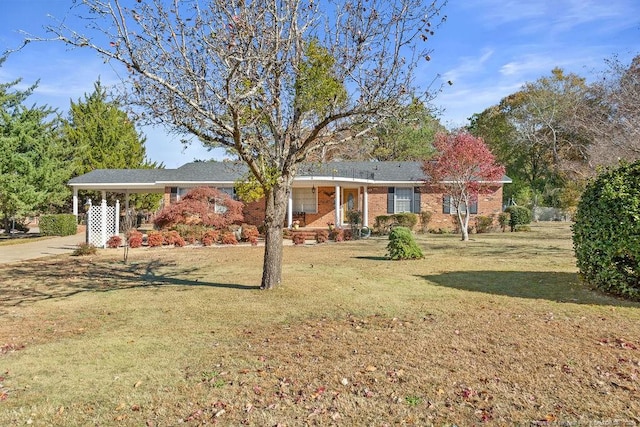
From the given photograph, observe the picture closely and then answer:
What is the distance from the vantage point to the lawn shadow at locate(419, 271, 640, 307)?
24.1 ft

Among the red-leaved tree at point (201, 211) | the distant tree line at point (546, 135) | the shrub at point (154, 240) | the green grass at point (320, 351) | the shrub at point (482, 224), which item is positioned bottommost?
the green grass at point (320, 351)

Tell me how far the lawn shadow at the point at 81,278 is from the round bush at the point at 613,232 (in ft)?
19.3

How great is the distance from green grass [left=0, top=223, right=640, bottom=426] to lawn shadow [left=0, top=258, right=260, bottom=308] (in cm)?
10

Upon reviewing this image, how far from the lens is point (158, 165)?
38.3 metres

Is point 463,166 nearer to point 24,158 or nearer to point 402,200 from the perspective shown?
point 402,200

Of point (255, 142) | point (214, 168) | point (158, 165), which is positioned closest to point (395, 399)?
point (255, 142)

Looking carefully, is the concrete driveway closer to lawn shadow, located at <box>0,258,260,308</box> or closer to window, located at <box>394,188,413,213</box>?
lawn shadow, located at <box>0,258,260,308</box>

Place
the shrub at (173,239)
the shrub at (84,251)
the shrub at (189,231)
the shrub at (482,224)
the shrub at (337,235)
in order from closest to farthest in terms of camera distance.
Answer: the shrub at (84,251) → the shrub at (173,239) → the shrub at (189,231) → the shrub at (337,235) → the shrub at (482,224)

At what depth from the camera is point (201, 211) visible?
63.9 feet

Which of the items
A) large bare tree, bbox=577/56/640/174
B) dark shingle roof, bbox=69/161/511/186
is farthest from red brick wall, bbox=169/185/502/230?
large bare tree, bbox=577/56/640/174

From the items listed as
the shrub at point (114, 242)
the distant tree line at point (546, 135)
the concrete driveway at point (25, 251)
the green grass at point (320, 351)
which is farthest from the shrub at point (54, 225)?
the distant tree line at point (546, 135)

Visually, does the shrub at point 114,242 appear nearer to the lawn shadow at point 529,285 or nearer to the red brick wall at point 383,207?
the red brick wall at point 383,207

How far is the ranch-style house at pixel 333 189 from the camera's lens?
23.9 meters

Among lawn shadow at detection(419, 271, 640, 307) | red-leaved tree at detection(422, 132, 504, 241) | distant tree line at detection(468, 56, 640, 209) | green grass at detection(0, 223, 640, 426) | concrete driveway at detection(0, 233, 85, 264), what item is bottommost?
green grass at detection(0, 223, 640, 426)
